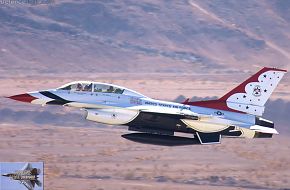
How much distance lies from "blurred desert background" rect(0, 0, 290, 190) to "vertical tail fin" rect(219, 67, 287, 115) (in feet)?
35.7

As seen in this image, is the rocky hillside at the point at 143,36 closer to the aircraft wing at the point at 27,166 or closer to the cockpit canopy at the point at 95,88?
the cockpit canopy at the point at 95,88

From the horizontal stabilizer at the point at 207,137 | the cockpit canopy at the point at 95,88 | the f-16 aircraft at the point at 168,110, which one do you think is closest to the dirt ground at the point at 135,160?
the horizontal stabilizer at the point at 207,137

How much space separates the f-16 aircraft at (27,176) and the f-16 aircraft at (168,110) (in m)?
7.96

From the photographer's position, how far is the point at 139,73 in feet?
381

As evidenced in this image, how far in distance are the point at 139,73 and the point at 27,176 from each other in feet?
Answer: 254

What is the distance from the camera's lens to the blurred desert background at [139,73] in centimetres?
6303

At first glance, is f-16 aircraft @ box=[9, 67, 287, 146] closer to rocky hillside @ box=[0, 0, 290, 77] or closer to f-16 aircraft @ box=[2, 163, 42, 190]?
f-16 aircraft @ box=[2, 163, 42, 190]

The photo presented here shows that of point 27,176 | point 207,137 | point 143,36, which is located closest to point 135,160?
point 207,137

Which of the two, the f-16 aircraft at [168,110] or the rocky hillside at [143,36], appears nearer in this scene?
the f-16 aircraft at [168,110]

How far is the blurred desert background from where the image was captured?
6303 cm

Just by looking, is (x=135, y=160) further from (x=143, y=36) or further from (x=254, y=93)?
(x=143, y=36)

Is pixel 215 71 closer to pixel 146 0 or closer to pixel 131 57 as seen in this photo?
pixel 131 57

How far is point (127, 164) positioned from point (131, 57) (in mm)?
59585

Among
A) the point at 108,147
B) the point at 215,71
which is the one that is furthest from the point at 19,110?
the point at 215,71
